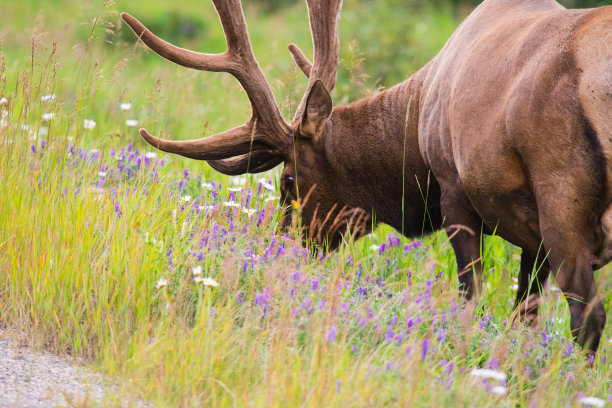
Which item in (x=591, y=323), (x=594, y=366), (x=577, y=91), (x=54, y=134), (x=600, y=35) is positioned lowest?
(x=594, y=366)

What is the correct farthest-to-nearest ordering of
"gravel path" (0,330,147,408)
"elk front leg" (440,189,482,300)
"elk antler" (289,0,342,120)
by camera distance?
"elk antler" (289,0,342,120), "elk front leg" (440,189,482,300), "gravel path" (0,330,147,408)

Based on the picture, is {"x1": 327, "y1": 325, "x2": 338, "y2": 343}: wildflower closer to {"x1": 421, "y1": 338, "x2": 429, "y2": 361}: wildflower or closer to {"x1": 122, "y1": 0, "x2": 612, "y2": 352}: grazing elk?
{"x1": 421, "y1": 338, "x2": 429, "y2": 361}: wildflower

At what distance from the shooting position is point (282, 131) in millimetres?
4840

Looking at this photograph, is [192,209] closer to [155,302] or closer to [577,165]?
[155,302]

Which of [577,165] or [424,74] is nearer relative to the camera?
[577,165]

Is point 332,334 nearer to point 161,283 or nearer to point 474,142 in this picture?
point 161,283

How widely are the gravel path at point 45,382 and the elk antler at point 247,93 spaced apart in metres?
1.74

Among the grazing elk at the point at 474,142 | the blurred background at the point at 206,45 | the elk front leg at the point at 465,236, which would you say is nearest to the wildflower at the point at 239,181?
the grazing elk at the point at 474,142

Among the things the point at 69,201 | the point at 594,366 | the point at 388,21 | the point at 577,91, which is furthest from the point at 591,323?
the point at 388,21

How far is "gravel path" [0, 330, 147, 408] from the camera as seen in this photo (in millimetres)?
2627

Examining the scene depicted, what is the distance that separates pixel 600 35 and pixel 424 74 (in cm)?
166

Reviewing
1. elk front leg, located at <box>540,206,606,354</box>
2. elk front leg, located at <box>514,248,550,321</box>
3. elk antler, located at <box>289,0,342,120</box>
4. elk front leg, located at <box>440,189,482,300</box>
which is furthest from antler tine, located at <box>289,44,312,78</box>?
elk front leg, located at <box>540,206,606,354</box>

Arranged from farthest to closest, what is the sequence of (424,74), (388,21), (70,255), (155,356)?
(388,21) → (424,74) → (70,255) → (155,356)

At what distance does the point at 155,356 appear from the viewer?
113 inches
